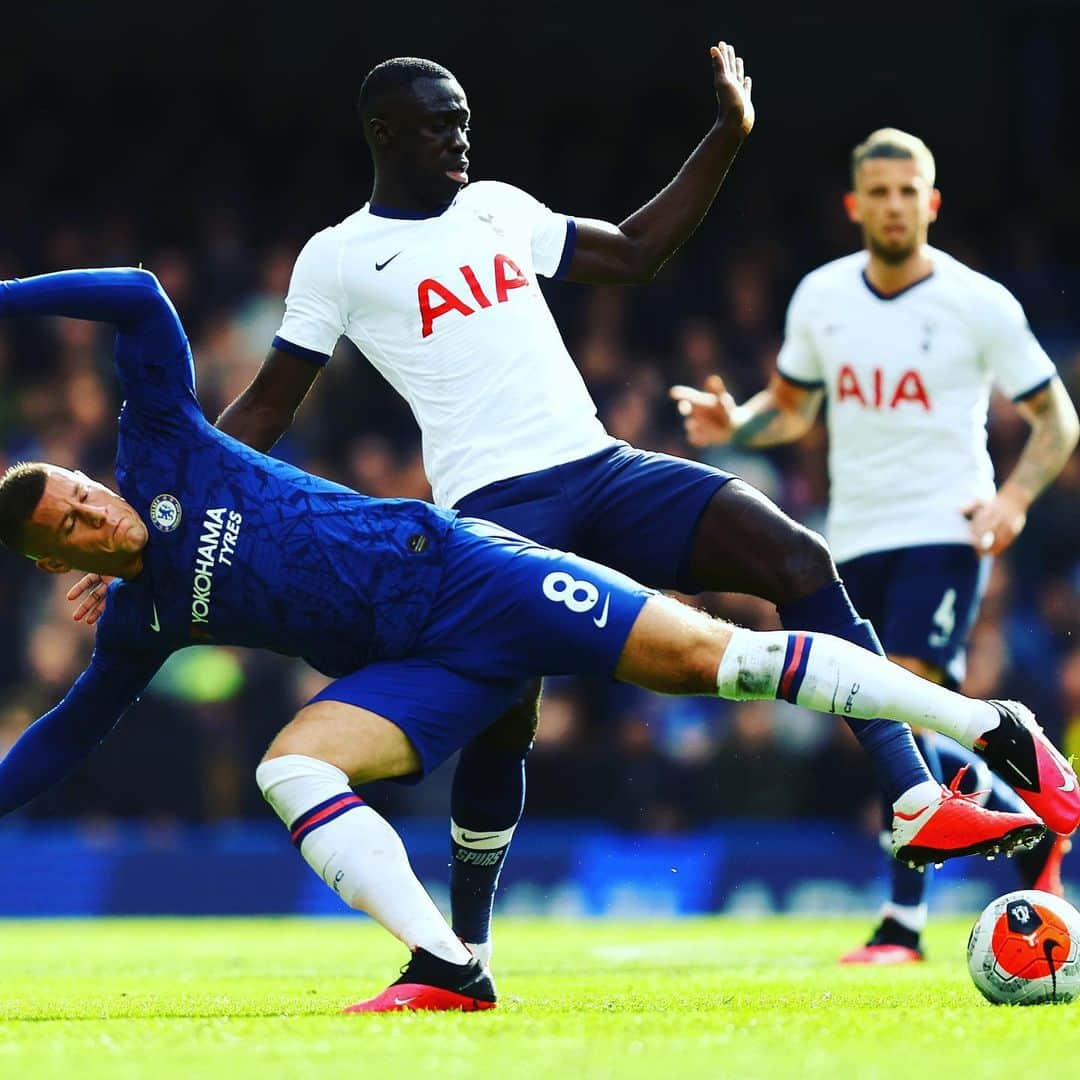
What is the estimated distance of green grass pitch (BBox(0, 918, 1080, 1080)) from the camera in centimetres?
416

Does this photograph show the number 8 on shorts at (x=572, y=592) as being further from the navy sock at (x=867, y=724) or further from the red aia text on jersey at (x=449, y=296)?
the red aia text on jersey at (x=449, y=296)

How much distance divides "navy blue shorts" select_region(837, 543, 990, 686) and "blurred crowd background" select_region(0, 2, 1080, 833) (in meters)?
4.81

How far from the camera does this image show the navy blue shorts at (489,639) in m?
5.43

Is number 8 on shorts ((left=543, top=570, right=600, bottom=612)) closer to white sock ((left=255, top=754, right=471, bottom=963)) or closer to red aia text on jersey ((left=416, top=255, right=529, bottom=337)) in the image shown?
white sock ((left=255, top=754, right=471, bottom=963))

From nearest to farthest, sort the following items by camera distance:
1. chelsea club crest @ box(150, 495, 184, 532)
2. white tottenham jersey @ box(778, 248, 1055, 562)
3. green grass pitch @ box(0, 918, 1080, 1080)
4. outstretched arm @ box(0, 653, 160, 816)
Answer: green grass pitch @ box(0, 918, 1080, 1080), chelsea club crest @ box(150, 495, 184, 532), outstretched arm @ box(0, 653, 160, 816), white tottenham jersey @ box(778, 248, 1055, 562)

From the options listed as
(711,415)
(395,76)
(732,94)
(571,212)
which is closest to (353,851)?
(395,76)

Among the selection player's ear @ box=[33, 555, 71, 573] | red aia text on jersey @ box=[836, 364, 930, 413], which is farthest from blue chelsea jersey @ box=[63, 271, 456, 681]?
red aia text on jersey @ box=[836, 364, 930, 413]

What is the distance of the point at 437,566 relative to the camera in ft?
18.4

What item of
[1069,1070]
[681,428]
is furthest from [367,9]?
[1069,1070]

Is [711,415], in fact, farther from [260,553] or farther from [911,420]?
[260,553]

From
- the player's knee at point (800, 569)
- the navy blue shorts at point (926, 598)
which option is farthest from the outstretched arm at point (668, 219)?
the navy blue shorts at point (926, 598)

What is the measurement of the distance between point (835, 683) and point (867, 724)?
1.62ft

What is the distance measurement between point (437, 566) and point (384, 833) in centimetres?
Answer: 76

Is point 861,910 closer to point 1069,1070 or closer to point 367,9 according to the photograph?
point 1069,1070
